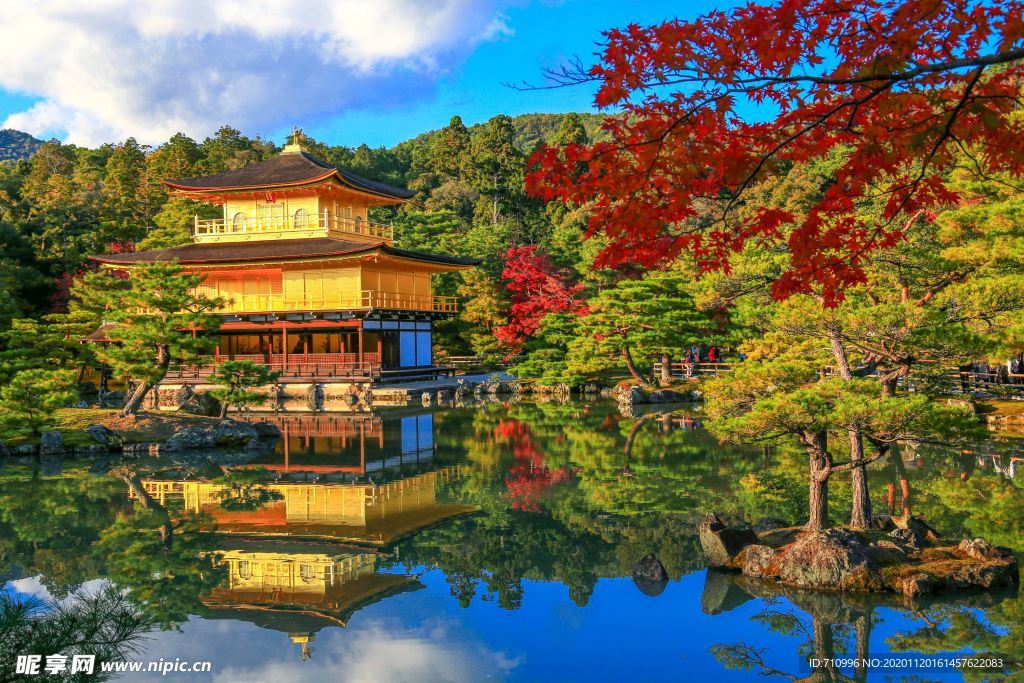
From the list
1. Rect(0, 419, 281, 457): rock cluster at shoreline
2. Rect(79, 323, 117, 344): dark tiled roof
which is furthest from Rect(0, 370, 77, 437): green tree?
Rect(79, 323, 117, 344): dark tiled roof

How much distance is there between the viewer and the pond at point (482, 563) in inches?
231

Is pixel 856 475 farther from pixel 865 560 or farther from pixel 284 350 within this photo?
pixel 284 350

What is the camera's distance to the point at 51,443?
15.7 meters

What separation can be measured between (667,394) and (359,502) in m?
14.8

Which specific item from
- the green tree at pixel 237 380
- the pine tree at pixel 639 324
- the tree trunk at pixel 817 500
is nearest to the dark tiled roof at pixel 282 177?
the pine tree at pixel 639 324

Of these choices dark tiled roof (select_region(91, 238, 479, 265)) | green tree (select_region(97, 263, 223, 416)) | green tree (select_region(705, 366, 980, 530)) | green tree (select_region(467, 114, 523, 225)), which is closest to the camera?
green tree (select_region(705, 366, 980, 530))

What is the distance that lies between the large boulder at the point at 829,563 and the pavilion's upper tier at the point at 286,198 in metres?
25.0

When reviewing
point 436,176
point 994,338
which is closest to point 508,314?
point 994,338

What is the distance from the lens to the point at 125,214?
41250 millimetres

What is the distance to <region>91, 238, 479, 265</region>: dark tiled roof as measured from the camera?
27516mm

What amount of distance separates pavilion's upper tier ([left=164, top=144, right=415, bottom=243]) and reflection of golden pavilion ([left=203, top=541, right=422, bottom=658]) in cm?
2271

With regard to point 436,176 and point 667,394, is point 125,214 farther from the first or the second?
point 667,394

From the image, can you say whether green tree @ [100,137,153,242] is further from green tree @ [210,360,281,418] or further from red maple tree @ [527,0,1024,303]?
red maple tree @ [527,0,1024,303]

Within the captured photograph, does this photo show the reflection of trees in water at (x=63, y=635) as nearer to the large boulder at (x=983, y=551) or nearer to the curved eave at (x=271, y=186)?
the large boulder at (x=983, y=551)
